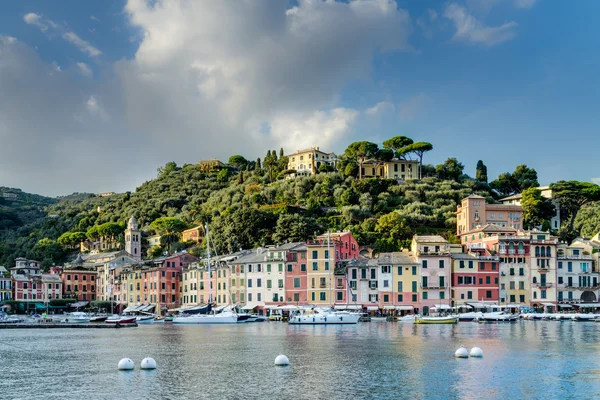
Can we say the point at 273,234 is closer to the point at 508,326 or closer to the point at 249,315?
the point at 249,315

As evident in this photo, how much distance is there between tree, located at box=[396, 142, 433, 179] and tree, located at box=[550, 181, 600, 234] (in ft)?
91.8

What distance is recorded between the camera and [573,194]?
13000cm

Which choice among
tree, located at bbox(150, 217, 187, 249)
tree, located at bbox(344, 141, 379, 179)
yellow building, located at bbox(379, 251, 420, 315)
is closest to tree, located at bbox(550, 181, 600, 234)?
tree, located at bbox(344, 141, 379, 179)

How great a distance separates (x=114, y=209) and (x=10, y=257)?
1396 inches

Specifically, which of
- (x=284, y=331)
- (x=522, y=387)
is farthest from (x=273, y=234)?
(x=522, y=387)

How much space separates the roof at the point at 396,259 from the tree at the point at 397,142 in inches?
2381

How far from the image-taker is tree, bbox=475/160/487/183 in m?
155

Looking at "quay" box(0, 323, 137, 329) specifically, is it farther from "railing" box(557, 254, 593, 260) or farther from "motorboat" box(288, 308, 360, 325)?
"railing" box(557, 254, 593, 260)

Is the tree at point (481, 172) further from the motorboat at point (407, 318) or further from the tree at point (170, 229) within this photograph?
the motorboat at point (407, 318)

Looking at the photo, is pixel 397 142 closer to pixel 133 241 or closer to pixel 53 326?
pixel 133 241

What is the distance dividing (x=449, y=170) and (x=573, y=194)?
28.9 m

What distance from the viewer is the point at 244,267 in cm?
10244

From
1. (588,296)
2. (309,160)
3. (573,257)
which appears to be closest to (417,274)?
(573,257)

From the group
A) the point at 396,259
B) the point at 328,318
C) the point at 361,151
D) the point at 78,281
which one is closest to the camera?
the point at 328,318
